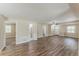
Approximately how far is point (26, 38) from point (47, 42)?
382 mm

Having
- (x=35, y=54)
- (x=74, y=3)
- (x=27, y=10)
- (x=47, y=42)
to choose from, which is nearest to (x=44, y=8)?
(x=27, y=10)

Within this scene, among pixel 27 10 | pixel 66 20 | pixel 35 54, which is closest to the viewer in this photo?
pixel 35 54

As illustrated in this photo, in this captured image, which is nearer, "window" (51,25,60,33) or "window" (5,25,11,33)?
"window" (5,25,11,33)

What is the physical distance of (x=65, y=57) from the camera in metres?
1.28

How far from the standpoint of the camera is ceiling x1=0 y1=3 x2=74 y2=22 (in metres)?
1.29

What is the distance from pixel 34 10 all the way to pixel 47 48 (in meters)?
0.64

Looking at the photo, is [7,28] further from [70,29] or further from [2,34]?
[70,29]

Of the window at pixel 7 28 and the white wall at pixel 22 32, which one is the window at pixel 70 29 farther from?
the window at pixel 7 28

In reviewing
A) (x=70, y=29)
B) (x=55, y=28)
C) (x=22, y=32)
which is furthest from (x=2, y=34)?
(x=70, y=29)

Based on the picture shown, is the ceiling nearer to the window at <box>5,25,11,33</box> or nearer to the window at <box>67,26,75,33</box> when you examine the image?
the window at <box>5,25,11,33</box>

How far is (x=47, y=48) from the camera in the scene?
1441 millimetres

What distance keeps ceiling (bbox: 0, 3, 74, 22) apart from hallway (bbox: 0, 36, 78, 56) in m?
0.39

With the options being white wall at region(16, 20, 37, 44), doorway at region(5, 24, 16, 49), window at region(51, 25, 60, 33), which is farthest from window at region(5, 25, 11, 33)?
window at region(51, 25, 60, 33)

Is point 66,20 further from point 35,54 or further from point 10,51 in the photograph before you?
point 10,51
